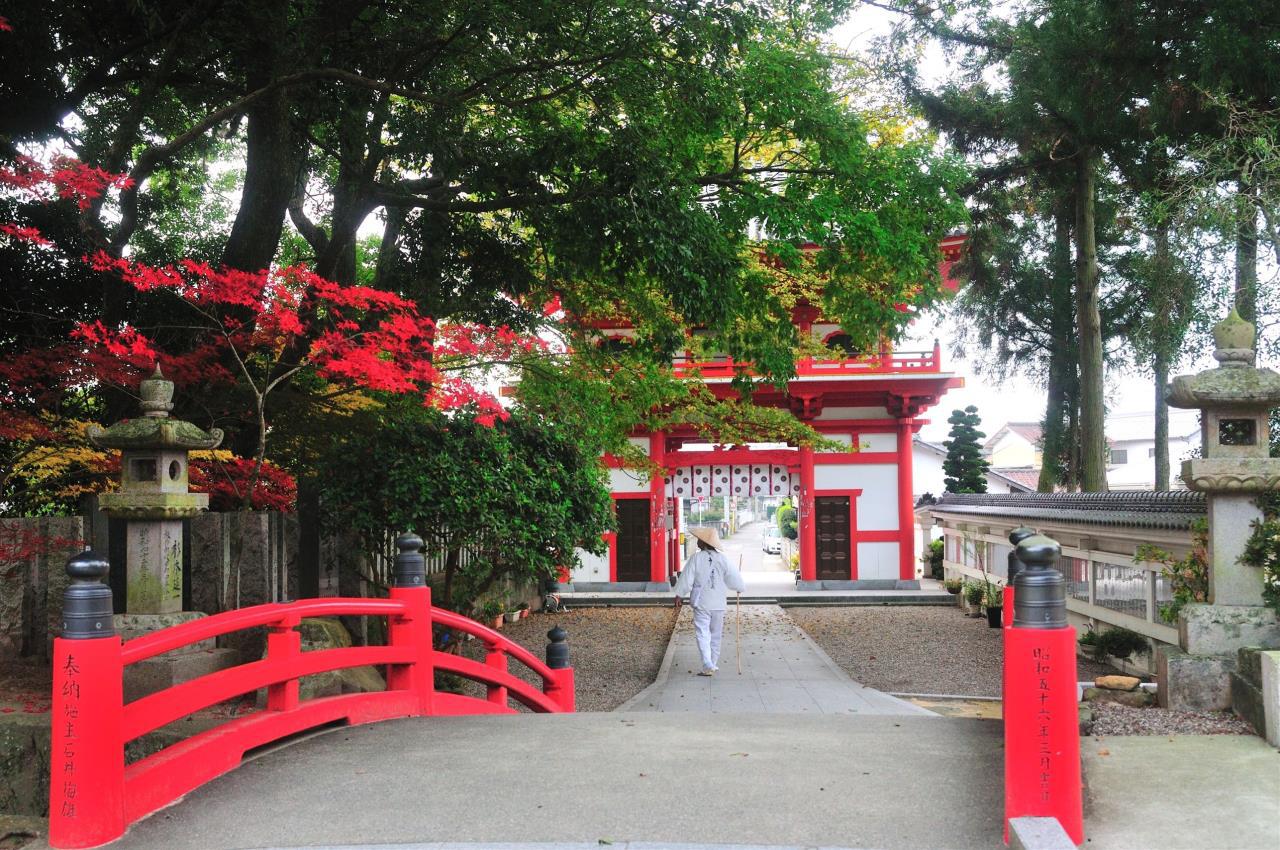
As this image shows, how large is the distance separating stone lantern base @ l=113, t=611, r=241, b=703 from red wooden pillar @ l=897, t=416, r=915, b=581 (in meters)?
18.7

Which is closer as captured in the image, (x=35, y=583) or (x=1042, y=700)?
(x=1042, y=700)

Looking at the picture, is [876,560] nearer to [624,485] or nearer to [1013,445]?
[624,485]

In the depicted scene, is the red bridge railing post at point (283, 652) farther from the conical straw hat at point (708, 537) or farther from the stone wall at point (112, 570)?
the conical straw hat at point (708, 537)

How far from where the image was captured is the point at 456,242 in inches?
463

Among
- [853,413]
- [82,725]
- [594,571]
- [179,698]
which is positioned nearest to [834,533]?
[853,413]

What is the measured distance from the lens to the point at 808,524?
22.9 m

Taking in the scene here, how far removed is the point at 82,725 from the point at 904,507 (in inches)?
816

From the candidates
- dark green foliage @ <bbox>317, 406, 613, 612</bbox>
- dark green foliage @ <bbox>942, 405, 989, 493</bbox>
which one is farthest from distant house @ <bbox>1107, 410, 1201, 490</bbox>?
dark green foliage @ <bbox>317, 406, 613, 612</bbox>

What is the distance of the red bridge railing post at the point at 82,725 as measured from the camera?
3709mm

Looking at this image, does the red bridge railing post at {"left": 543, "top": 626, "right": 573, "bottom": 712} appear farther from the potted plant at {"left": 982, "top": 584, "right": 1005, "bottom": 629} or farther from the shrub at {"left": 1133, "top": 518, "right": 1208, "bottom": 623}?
the potted plant at {"left": 982, "top": 584, "right": 1005, "bottom": 629}

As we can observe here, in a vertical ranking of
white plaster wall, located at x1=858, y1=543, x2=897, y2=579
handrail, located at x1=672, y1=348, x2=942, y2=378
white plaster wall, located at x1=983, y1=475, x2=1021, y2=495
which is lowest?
white plaster wall, located at x1=858, y1=543, x2=897, y2=579

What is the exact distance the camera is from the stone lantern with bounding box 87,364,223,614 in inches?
245

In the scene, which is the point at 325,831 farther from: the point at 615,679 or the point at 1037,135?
the point at 1037,135

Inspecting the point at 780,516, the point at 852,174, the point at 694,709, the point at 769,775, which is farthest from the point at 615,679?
the point at 780,516
